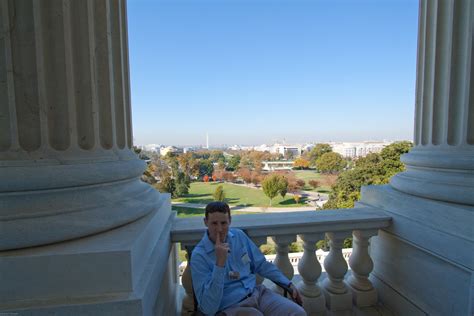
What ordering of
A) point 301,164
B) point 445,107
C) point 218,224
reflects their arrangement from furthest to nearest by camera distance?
point 301,164, point 445,107, point 218,224

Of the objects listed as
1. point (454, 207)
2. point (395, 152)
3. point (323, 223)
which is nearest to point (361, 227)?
point (323, 223)

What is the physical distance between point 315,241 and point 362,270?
1.00 metres

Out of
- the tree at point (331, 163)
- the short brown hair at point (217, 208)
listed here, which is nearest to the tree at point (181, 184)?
the tree at point (331, 163)

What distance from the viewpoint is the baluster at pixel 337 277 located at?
4.33 m

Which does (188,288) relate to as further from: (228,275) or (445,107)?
(445,107)

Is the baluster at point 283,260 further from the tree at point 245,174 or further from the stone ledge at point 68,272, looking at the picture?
the tree at point 245,174

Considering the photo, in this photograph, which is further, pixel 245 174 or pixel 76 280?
pixel 245 174

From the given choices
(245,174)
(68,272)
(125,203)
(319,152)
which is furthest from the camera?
(245,174)

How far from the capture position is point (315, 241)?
420cm

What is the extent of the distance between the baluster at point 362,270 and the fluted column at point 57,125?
3403 mm

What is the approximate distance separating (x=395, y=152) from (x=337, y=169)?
24359mm

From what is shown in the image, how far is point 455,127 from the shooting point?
3711 mm

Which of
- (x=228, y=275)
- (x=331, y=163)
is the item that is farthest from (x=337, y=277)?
(x=331, y=163)

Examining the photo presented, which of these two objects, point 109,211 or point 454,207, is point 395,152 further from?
point 109,211
